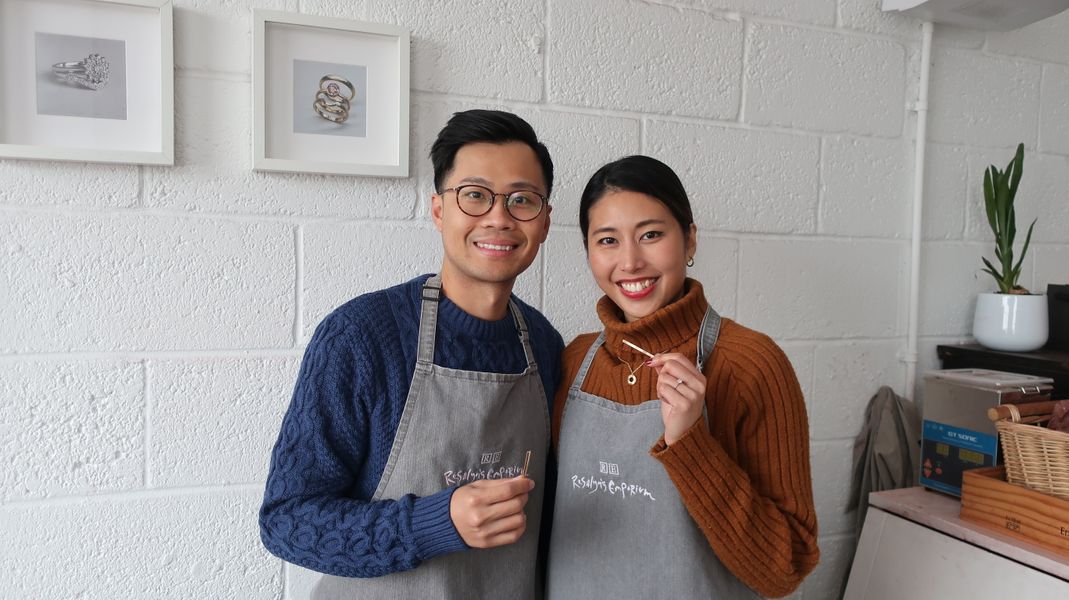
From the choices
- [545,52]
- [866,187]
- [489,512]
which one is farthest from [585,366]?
[866,187]

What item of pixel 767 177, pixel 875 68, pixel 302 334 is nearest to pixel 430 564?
pixel 302 334

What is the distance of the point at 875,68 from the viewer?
189 cm

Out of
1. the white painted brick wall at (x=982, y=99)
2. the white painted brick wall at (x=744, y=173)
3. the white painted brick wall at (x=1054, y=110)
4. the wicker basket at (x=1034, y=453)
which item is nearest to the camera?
the wicker basket at (x=1034, y=453)

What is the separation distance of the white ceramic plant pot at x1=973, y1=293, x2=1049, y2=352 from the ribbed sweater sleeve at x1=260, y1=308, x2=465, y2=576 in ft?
5.20

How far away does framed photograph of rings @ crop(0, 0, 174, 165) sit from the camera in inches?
49.8

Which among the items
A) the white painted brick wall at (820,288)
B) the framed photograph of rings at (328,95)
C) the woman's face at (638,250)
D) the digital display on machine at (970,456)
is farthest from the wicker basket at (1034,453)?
the framed photograph of rings at (328,95)

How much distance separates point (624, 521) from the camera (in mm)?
1188

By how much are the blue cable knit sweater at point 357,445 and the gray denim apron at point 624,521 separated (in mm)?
219

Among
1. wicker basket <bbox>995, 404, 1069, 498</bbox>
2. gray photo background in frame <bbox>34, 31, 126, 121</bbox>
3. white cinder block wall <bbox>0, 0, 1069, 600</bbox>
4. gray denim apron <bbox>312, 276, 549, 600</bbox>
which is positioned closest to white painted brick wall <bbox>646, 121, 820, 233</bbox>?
white cinder block wall <bbox>0, 0, 1069, 600</bbox>

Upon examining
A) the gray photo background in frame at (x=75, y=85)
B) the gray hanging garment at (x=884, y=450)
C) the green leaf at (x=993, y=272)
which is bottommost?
the gray hanging garment at (x=884, y=450)

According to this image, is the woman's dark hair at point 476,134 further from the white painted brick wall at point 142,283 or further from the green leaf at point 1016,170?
the green leaf at point 1016,170

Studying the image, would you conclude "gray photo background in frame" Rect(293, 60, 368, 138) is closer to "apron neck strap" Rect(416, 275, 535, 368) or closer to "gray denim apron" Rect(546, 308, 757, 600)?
"apron neck strap" Rect(416, 275, 535, 368)

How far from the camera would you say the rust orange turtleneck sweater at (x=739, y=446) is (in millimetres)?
1074

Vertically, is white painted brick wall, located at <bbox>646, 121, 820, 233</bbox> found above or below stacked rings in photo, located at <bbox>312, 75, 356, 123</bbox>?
below
